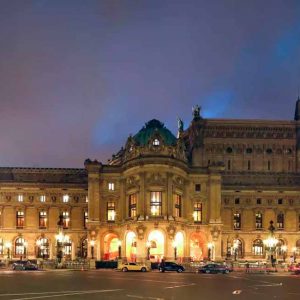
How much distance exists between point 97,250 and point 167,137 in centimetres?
2557

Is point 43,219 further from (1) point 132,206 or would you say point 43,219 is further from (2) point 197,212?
(2) point 197,212

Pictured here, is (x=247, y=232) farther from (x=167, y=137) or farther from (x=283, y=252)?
(x=167, y=137)

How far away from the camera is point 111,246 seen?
398ft

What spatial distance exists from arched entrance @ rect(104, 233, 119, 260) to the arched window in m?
13.4

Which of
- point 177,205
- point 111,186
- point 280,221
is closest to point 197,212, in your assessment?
point 177,205

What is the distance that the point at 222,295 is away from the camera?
4328cm

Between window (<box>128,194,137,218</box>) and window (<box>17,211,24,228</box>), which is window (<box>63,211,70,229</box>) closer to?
window (<box>17,211,24,228</box>)

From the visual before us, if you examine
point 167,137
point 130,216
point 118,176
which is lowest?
point 130,216

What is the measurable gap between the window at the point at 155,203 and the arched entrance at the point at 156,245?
3.43m

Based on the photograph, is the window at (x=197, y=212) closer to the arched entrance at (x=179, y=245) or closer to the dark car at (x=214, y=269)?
the arched entrance at (x=179, y=245)

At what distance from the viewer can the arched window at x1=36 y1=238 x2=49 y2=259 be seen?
408 ft

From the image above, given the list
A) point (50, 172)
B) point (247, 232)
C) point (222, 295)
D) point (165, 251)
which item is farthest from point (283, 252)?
point (222, 295)

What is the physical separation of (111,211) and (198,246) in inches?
724

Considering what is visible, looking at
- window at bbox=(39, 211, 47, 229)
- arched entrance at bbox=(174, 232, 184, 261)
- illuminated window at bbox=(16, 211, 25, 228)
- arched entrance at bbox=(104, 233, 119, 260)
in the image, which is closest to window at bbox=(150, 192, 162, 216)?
arched entrance at bbox=(174, 232, 184, 261)
